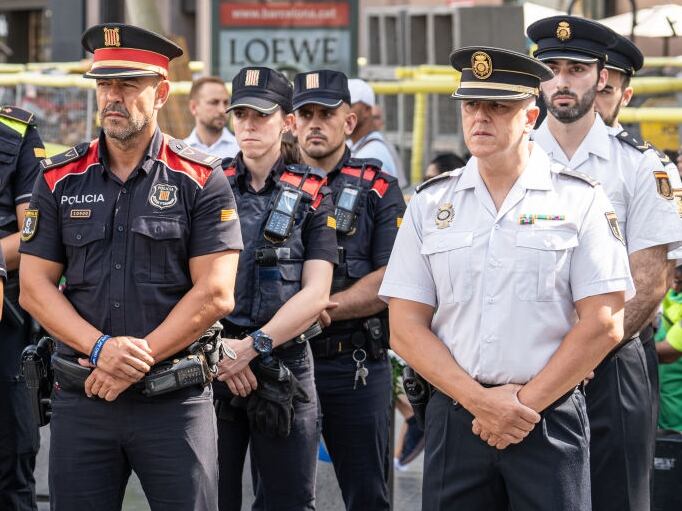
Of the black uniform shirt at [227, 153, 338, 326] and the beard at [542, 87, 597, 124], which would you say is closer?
the beard at [542, 87, 597, 124]

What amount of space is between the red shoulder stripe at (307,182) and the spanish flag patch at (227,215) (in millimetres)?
714

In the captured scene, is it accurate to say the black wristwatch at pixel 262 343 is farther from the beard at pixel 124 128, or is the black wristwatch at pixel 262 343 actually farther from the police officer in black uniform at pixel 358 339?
the beard at pixel 124 128

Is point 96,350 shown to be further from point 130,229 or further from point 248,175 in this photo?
point 248,175

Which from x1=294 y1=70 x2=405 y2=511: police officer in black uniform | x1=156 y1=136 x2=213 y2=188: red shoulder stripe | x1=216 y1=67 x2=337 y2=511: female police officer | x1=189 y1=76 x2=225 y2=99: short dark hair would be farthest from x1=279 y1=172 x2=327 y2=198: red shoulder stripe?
x1=189 y1=76 x2=225 y2=99: short dark hair

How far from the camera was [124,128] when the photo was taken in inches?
181

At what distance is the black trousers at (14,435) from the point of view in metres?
5.63

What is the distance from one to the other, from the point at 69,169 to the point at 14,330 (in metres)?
1.34

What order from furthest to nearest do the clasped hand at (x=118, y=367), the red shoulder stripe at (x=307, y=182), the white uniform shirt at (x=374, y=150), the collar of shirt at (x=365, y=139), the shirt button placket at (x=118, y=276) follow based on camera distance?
the collar of shirt at (x=365, y=139), the white uniform shirt at (x=374, y=150), the red shoulder stripe at (x=307, y=182), the shirt button placket at (x=118, y=276), the clasped hand at (x=118, y=367)

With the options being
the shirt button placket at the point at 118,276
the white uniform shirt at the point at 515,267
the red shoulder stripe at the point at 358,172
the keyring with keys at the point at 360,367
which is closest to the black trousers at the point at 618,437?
the white uniform shirt at the point at 515,267

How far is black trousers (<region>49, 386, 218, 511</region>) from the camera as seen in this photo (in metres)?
4.49

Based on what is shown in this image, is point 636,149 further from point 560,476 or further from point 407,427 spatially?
point 407,427

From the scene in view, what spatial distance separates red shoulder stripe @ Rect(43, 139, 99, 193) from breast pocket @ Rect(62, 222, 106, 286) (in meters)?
0.17

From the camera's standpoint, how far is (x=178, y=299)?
460cm

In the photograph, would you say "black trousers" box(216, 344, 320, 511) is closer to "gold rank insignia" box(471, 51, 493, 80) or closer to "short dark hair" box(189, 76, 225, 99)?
"gold rank insignia" box(471, 51, 493, 80)
